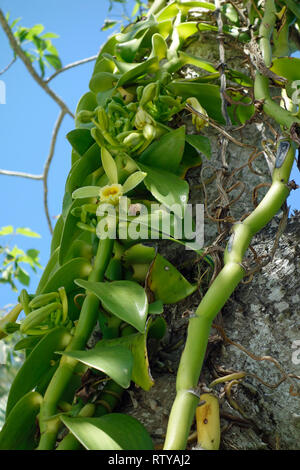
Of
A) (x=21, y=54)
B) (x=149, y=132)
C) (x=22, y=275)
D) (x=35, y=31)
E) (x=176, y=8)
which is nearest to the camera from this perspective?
(x=149, y=132)

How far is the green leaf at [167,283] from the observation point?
63 cm

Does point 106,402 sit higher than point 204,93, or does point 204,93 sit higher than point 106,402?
point 204,93

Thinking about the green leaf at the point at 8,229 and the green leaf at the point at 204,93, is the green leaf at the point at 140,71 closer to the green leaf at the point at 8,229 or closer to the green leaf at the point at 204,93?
the green leaf at the point at 204,93

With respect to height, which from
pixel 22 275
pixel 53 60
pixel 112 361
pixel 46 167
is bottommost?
pixel 22 275

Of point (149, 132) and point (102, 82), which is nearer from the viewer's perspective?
point (149, 132)

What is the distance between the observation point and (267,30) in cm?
83

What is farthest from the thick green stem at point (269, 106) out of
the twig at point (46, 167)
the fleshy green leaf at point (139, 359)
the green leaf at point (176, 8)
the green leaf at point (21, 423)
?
the twig at point (46, 167)

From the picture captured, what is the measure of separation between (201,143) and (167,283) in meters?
0.23

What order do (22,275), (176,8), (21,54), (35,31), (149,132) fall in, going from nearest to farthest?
(149,132), (176,8), (21,54), (35,31), (22,275)

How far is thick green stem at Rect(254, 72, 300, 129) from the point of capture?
698mm

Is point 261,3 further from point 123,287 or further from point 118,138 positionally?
point 123,287

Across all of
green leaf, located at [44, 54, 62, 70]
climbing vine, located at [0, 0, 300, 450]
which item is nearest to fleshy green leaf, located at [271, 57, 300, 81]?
climbing vine, located at [0, 0, 300, 450]

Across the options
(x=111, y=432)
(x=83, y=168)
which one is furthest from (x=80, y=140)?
(x=111, y=432)

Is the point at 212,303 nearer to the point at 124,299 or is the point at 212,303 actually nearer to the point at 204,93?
the point at 124,299
